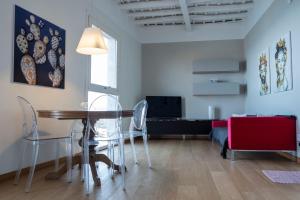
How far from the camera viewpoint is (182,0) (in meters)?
5.39

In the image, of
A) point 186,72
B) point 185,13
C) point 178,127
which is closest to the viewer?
point 185,13

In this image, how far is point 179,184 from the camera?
266 centimetres

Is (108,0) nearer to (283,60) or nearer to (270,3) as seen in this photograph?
(270,3)

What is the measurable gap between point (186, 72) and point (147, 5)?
2.33 m

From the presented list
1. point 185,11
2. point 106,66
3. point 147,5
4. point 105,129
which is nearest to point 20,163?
point 105,129

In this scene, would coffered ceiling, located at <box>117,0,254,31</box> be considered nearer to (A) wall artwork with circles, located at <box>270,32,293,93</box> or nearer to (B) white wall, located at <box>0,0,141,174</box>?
(B) white wall, located at <box>0,0,141,174</box>

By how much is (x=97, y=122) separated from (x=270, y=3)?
152 inches

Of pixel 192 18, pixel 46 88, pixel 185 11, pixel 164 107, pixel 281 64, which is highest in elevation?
pixel 192 18

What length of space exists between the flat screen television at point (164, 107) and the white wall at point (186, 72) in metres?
0.24

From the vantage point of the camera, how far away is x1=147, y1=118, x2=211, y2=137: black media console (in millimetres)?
6887

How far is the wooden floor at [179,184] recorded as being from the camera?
91.3 inches

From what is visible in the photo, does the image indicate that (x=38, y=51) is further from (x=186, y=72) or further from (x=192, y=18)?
(x=186, y=72)

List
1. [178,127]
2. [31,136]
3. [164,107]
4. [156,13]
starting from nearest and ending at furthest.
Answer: [31,136] < [156,13] < [178,127] < [164,107]

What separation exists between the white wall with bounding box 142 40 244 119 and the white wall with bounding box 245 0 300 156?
0.45 meters
